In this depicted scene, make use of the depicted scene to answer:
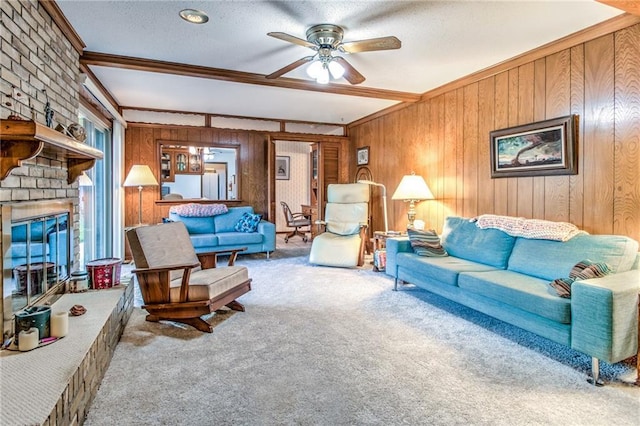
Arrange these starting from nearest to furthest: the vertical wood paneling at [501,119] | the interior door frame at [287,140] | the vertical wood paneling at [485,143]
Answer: the vertical wood paneling at [501,119] < the vertical wood paneling at [485,143] < the interior door frame at [287,140]

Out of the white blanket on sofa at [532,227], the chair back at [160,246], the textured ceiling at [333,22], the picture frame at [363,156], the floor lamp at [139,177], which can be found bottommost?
the chair back at [160,246]

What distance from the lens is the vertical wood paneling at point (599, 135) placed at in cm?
286

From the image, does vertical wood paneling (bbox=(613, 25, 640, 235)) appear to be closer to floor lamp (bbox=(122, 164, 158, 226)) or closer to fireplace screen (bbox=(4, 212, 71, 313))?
fireplace screen (bbox=(4, 212, 71, 313))

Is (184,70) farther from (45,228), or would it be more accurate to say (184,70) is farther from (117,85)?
(45,228)

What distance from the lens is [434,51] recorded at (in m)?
3.39

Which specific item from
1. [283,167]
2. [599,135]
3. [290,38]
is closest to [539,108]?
[599,135]

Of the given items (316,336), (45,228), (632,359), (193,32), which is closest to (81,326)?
(45,228)

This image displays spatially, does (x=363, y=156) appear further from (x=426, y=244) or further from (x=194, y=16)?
(x=194, y=16)

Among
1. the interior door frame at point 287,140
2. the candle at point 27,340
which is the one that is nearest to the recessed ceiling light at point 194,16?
the candle at point 27,340

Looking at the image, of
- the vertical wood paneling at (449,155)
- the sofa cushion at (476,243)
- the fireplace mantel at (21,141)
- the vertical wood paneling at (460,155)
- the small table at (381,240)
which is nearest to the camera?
the fireplace mantel at (21,141)

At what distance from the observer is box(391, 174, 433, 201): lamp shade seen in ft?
15.1

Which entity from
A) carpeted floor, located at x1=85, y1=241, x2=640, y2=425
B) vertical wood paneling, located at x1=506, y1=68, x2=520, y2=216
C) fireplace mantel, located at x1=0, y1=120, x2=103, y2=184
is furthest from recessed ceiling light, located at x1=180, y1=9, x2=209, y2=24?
vertical wood paneling, located at x1=506, y1=68, x2=520, y2=216

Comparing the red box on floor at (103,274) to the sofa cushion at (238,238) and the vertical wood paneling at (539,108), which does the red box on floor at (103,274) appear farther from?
the vertical wood paneling at (539,108)

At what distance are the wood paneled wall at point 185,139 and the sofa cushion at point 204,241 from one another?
3.86 feet
